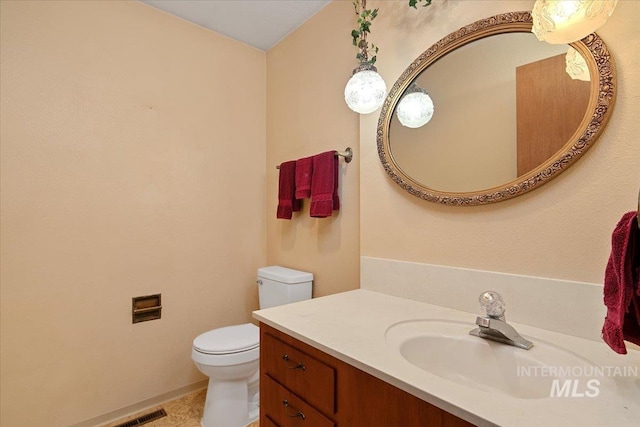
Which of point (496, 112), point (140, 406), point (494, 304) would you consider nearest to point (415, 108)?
point (496, 112)

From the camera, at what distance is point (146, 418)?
5.49ft

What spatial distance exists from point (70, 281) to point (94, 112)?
919 millimetres

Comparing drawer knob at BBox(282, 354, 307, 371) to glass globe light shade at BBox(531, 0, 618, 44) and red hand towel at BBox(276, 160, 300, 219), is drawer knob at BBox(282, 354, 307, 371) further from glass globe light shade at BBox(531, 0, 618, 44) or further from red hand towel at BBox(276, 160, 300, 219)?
glass globe light shade at BBox(531, 0, 618, 44)

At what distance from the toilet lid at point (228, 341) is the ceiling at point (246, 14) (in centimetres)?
194

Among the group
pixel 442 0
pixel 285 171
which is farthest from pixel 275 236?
pixel 442 0

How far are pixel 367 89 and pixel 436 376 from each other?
1.09 metres

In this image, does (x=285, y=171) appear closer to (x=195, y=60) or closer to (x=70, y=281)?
(x=195, y=60)

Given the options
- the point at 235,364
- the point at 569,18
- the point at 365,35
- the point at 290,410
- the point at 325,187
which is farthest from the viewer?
the point at 325,187

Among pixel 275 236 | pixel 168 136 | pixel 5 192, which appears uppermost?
pixel 168 136

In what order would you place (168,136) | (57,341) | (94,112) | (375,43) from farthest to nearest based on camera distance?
(168,136)
(94,112)
(57,341)
(375,43)

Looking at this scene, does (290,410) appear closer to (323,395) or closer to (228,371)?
(323,395)

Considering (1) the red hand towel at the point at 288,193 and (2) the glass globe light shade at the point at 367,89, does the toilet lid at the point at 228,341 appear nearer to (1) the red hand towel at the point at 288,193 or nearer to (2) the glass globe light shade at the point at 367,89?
(1) the red hand towel at the point at 288,193

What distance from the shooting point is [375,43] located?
1.41 metres

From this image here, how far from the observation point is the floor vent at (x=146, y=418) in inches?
63.9
